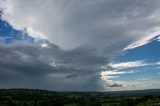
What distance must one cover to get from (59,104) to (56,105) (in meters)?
2.29

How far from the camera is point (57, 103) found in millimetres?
97500

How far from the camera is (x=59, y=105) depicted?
98250mm

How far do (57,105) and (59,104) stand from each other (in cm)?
180

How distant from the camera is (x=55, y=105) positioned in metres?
96.8

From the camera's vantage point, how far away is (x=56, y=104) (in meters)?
97.1

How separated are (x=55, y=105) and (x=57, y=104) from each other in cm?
106

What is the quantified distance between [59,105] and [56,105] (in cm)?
180

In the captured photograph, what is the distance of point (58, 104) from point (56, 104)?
3.72 ft

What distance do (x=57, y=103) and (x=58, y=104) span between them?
78cm

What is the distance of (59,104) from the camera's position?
98875mm

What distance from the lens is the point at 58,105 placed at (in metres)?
97.6

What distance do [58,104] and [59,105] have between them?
2.07 feet

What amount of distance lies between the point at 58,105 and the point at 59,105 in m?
0.78

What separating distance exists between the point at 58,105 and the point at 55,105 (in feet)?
4.49
